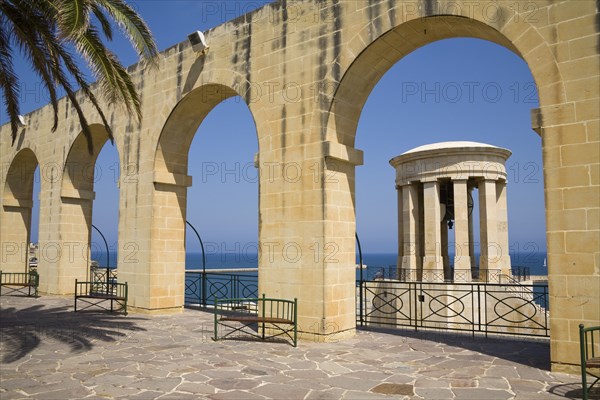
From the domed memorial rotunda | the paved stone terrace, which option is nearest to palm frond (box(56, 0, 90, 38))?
the paved stone terrace

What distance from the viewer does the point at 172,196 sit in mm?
12234

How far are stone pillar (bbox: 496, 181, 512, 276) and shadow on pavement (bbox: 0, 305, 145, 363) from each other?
1527 centimetres

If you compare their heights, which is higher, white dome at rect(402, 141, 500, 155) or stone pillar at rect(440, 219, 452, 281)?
white dome at rect(402, 141, 500, 155)

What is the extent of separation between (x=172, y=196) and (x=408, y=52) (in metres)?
6.89

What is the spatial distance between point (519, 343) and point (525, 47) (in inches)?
191

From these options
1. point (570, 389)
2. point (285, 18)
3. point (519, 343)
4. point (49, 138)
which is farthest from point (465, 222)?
point (49, 138)

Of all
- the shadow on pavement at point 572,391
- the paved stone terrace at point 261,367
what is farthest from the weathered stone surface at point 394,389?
the shadow on pavement at point 572,391

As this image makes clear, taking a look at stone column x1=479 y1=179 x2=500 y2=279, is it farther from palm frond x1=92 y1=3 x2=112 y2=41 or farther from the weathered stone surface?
palm frond x1=92 y1=3 x2=112 y2=41

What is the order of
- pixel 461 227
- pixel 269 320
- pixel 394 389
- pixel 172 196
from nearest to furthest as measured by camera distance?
pixel 394 389 < pixel 269 320 < pixel 172 196 < pixel 461 227

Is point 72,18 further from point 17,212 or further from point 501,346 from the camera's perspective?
point 17,212

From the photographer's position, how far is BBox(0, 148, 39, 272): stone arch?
1900cm

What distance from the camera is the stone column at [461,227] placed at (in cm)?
1961

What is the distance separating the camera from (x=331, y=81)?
27.6 feet

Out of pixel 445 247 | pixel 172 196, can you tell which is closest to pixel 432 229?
pixel 445 247
